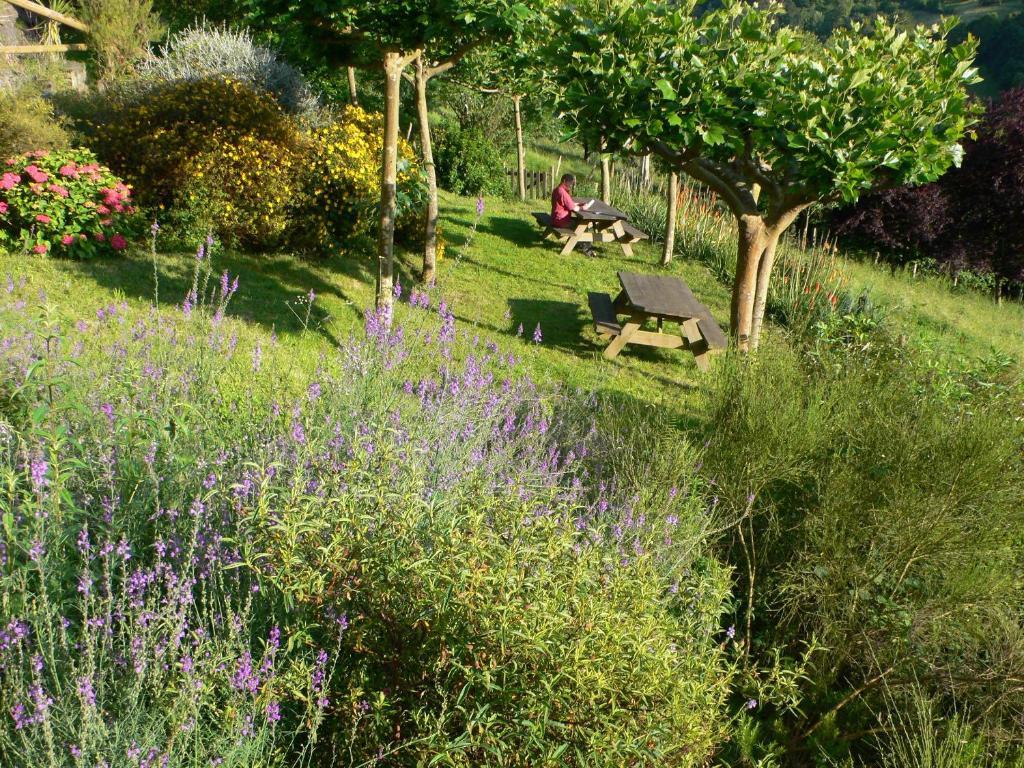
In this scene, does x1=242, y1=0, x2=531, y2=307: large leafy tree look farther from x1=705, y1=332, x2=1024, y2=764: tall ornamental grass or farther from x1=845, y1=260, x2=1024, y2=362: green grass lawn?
x1=845, y1=260, x2=1024, y2=362: green grass lawn

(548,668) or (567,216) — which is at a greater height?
(567,216)

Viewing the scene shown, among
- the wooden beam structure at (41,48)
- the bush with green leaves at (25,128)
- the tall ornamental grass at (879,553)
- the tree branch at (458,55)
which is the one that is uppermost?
the wooden beam structure at (41,48)

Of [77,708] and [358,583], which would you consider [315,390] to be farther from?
[77,708]

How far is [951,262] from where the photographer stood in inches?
618

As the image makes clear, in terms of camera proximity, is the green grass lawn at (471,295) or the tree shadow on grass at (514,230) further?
the tree shadow on grass at (514,230)

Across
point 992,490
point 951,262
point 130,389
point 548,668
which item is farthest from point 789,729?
point 951,262

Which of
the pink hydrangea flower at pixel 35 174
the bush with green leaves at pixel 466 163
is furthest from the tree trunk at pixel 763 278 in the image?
the bush with green leaves at pixel 466 163

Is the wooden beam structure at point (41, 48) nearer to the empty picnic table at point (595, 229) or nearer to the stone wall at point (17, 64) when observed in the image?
the stone wall at point (17, 64)

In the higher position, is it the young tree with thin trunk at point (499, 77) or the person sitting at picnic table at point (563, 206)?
the young tree with thin trunk at point (499, 77)

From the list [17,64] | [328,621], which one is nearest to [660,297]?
[328,621]

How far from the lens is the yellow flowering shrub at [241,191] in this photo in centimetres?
880

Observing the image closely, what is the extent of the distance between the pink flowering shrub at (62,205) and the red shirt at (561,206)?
6.27m

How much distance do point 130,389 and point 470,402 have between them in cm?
159

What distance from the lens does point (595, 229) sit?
13.0 meters
